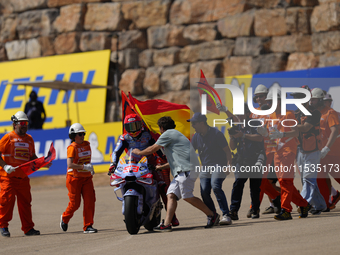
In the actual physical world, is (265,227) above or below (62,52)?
below

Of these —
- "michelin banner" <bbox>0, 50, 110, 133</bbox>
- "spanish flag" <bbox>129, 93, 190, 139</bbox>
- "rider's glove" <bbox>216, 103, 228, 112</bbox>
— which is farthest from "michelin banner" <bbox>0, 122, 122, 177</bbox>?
"rider's glove" <bbox>216, 103, 228, 112</bbox>

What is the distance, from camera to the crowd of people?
24.9 ft

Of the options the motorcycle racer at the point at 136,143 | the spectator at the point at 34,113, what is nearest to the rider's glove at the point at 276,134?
the motorcycle racer at the point at 136,143

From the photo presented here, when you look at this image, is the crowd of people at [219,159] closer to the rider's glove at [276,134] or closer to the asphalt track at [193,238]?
the rider's glove at [276,134]

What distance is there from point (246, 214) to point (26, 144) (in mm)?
3922

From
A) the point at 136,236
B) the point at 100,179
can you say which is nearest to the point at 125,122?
the point at 136,236

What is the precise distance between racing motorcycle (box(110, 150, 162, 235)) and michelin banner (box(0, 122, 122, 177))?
9197 millimetres

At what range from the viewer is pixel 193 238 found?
6.61 m

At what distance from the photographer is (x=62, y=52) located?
25156 millimetres

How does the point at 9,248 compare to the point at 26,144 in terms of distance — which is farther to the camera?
the point at 26,144

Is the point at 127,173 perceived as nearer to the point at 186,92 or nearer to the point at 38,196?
the point at 38,196

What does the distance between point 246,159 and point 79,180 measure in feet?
8.67

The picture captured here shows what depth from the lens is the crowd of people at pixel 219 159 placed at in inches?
299

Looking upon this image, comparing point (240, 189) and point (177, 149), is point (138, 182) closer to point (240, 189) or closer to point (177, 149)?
point (177, 149)
